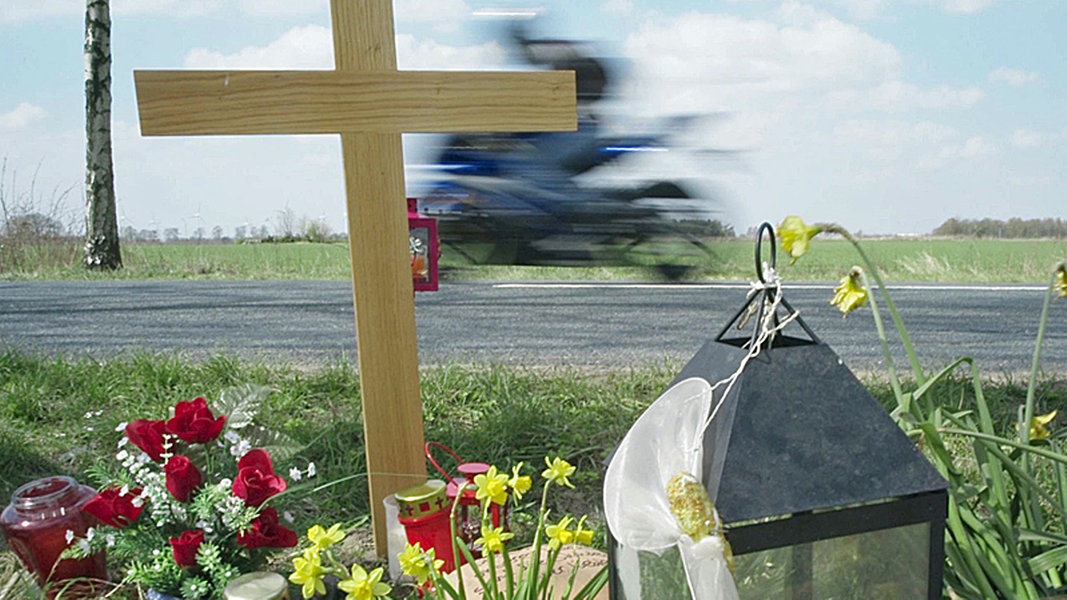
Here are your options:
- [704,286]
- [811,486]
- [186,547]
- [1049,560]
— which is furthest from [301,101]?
[704,286]

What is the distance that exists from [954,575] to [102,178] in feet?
16.3

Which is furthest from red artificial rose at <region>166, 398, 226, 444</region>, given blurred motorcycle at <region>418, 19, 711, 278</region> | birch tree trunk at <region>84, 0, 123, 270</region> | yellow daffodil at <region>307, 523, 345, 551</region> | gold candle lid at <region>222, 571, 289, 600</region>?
birch tree trunk at <region>84, 0, 123, 270</region>

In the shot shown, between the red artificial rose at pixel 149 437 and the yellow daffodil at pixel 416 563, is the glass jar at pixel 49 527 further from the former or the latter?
the yellow daffodil at pixel 416 563

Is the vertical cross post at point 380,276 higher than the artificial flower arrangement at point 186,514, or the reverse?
the vertical cross post at point 380,276

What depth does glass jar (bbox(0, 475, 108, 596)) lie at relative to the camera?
1514mm

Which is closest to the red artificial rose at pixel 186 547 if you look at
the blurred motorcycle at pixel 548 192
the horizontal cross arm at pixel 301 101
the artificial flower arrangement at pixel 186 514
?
the artificial flower arrangement at pixel 186 514

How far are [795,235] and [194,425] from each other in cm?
112

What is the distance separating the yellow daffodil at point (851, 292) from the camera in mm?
1059

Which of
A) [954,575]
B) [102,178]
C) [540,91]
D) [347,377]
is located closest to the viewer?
[954,575]

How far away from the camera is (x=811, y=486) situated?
2.49ft

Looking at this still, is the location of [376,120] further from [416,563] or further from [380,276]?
[416,563]

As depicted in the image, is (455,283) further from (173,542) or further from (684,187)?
(173,542)

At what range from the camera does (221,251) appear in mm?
4367

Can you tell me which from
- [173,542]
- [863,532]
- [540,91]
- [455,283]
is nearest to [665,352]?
[455,283]
